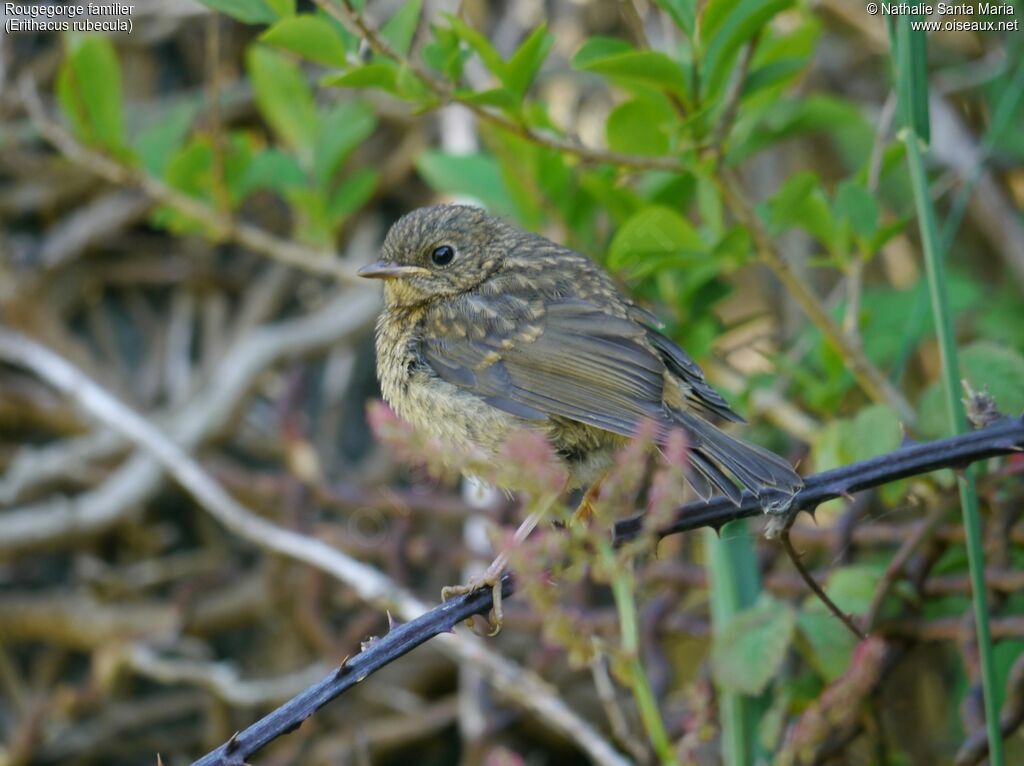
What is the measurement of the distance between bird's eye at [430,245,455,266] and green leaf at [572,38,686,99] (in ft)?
2.51

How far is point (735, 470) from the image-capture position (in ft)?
6.72

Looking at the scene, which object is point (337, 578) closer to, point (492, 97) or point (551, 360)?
point (551, 360)

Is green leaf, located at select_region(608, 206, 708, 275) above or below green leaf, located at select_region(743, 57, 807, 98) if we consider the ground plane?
below

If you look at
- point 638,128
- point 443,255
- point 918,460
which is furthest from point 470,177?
point 918,460

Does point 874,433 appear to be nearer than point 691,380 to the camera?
Yes

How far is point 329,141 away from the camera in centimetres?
340

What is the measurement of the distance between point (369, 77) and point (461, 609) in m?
1.16

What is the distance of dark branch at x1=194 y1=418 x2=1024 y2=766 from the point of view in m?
1.54

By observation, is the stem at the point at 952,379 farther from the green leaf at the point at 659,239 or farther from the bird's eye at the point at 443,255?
the bird's eye at the point at 443,255

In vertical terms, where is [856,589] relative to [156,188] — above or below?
below

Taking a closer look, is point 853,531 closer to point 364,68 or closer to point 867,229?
point 867,229

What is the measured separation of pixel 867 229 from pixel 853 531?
766 millimetres

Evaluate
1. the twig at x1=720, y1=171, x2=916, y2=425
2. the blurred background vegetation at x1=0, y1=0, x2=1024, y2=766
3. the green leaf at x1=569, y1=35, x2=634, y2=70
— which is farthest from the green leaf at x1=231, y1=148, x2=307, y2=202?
the twig at x1=720, y1=171, x2=916, y2=425

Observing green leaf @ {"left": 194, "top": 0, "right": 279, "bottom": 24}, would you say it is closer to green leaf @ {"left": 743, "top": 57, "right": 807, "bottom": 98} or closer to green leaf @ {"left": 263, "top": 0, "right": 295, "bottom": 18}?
green leaf @ {"left": 263, "top": 0, "right": 295, "bottom": 18}
